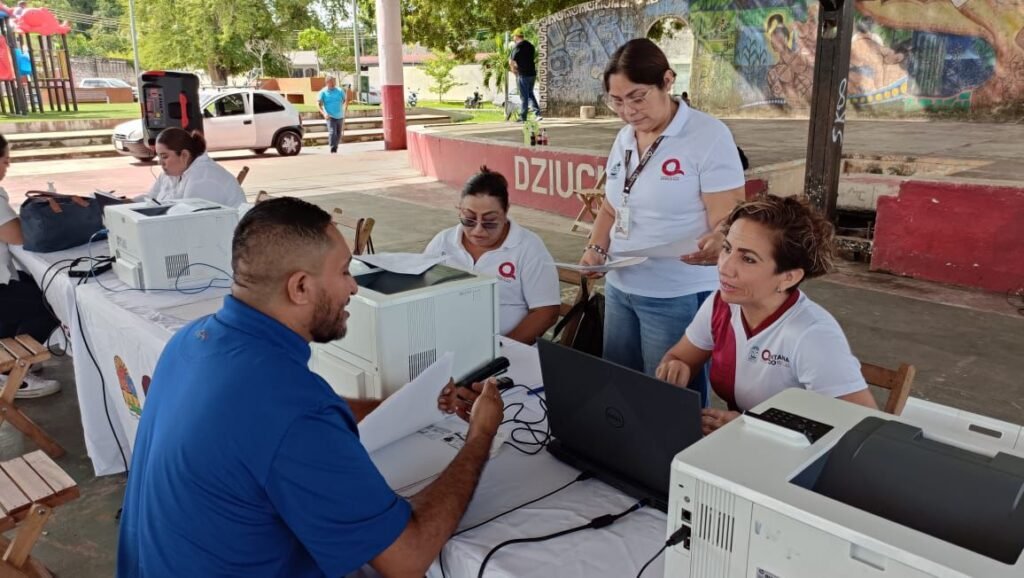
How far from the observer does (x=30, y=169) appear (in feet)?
40.7

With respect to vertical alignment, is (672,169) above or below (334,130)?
above

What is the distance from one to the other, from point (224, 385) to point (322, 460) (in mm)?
211

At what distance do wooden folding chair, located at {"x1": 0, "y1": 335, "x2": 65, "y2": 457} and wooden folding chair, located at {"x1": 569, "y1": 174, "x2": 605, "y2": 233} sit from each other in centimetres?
501

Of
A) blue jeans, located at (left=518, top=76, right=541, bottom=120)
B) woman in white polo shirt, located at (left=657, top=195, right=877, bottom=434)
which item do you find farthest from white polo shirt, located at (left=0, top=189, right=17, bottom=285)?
blue jeans, located at (left=518, top=76, right=541, bottom=120)

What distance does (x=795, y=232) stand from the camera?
1.79 m

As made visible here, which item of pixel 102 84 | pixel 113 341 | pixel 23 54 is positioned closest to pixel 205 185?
pixel 113 341

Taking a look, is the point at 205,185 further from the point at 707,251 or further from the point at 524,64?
the point at 524,64

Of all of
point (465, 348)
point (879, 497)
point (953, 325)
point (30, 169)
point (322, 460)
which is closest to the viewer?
point (879, 497)

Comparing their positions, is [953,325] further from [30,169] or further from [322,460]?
[30,169]

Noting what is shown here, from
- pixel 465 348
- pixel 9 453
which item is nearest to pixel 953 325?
pixel 465 348

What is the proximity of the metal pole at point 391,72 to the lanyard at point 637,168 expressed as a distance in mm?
12364

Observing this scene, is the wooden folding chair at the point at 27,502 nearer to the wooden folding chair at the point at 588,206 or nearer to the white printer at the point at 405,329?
the white printer at the point at 405,329

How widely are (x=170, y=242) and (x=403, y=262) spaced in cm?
150

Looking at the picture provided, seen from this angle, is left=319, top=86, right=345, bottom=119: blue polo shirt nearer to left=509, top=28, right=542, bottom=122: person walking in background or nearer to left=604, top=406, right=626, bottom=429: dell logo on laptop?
left=509, top=28, right=542, bottom=122: person walking in background
